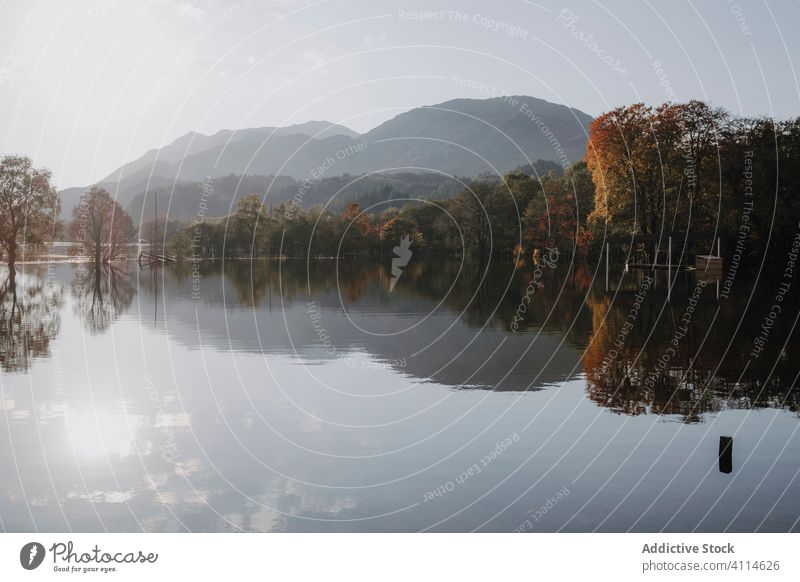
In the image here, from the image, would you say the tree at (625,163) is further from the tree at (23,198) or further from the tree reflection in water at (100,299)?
the tree at (23,198)

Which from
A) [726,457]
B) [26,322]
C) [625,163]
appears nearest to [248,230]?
[625,163]

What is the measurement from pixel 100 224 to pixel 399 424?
136 m

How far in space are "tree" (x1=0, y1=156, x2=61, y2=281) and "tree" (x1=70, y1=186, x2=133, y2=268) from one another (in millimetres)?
23570

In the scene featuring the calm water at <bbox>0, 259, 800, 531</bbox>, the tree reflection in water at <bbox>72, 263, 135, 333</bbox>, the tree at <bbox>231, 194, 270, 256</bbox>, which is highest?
the tree at <bbox>231, 194, 270, 256</bbox>

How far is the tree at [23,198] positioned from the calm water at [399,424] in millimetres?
67817

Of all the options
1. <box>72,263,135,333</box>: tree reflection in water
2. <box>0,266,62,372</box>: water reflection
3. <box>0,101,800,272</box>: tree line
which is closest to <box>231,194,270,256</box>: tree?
<box>0,101,800,272</box>: tree line

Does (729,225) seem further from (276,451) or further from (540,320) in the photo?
(276,451)

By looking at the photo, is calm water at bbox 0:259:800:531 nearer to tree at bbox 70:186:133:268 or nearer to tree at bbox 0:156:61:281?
tree at bbox 0:156:61:281

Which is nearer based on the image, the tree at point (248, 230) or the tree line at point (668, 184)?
the tree line at point (668, 184)

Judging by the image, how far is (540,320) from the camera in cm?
4678

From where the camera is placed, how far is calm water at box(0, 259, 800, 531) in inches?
649

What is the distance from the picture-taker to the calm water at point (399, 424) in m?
16.5

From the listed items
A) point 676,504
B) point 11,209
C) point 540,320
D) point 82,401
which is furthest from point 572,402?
point 11,209

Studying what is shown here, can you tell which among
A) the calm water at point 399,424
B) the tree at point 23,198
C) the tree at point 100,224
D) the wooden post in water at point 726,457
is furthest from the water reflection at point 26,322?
the tree at point 100,224
